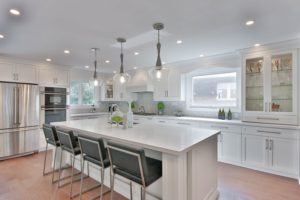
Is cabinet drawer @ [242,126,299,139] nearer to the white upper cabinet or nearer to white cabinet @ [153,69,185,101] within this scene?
white cabinet @ [153,69,185,101]

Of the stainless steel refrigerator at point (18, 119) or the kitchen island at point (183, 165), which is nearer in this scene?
the kitchen island at point (183, 165)

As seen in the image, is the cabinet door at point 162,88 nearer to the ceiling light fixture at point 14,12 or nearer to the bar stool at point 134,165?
the bar stool at point 134,165

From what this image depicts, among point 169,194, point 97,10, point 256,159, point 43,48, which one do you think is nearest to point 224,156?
point 256,159

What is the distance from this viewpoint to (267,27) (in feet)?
7.71

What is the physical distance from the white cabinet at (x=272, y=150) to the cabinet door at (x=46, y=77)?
16.3ft

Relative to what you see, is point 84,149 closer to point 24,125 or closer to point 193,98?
point 24,125

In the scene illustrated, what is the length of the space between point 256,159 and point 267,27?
236 cm

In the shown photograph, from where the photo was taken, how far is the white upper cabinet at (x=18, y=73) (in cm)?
388

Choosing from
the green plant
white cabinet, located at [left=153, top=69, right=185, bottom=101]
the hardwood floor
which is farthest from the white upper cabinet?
the green plant

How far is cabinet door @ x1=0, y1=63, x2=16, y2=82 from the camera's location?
385 centimetres

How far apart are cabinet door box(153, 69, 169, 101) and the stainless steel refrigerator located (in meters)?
3.19

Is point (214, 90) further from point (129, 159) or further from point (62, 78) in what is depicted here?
point (62, 78)

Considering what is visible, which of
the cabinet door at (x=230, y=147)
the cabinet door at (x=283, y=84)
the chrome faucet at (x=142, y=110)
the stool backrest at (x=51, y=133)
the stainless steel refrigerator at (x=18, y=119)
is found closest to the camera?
the stool backrest at (x=51, y=133)

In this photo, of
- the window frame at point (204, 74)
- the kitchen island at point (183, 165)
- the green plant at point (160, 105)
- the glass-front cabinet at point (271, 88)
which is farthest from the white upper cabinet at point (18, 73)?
the glass-front cabinet at point (271, 88)
